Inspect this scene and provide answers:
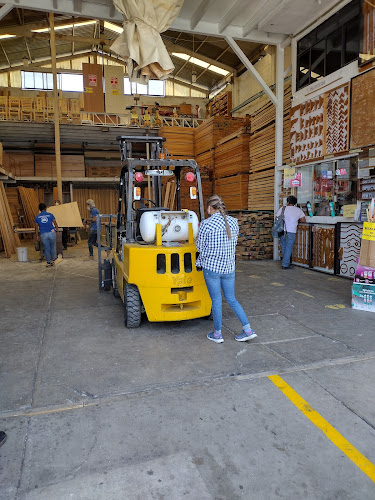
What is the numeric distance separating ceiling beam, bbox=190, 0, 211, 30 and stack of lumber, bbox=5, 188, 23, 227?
1308 cm

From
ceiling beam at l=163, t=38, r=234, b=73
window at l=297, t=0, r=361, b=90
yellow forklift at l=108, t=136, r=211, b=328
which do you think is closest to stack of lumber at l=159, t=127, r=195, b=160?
window at l=297, t=0, r=361, b=90

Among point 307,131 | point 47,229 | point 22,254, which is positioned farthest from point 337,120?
point 22,254

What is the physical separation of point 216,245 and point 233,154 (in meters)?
8.87

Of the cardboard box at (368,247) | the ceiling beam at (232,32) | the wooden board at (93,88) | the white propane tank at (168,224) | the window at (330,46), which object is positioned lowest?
the cardboard box at (368,247)

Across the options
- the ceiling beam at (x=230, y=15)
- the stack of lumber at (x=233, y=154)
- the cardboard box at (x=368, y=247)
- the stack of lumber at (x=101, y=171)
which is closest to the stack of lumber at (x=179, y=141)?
the stack of lumber at (x=233, y=154)

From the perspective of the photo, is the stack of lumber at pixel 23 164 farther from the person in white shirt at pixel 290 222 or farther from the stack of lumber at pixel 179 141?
the person in white shirt at pixel 290 222

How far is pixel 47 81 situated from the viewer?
81.1 ft

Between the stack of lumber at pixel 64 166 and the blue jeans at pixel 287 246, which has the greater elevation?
the stack of lumber at pixel 64 166

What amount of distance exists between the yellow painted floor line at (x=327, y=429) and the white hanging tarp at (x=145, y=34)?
16.4ft

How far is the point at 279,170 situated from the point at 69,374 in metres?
8.44

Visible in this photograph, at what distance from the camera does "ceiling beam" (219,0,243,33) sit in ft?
29.1

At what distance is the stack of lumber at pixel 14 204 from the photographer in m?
18.4

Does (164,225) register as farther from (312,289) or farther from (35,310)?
(312,289)

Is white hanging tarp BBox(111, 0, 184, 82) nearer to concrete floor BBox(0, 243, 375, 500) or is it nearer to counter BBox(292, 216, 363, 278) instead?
concrete floor BBox(0, 243, 375, 500)
